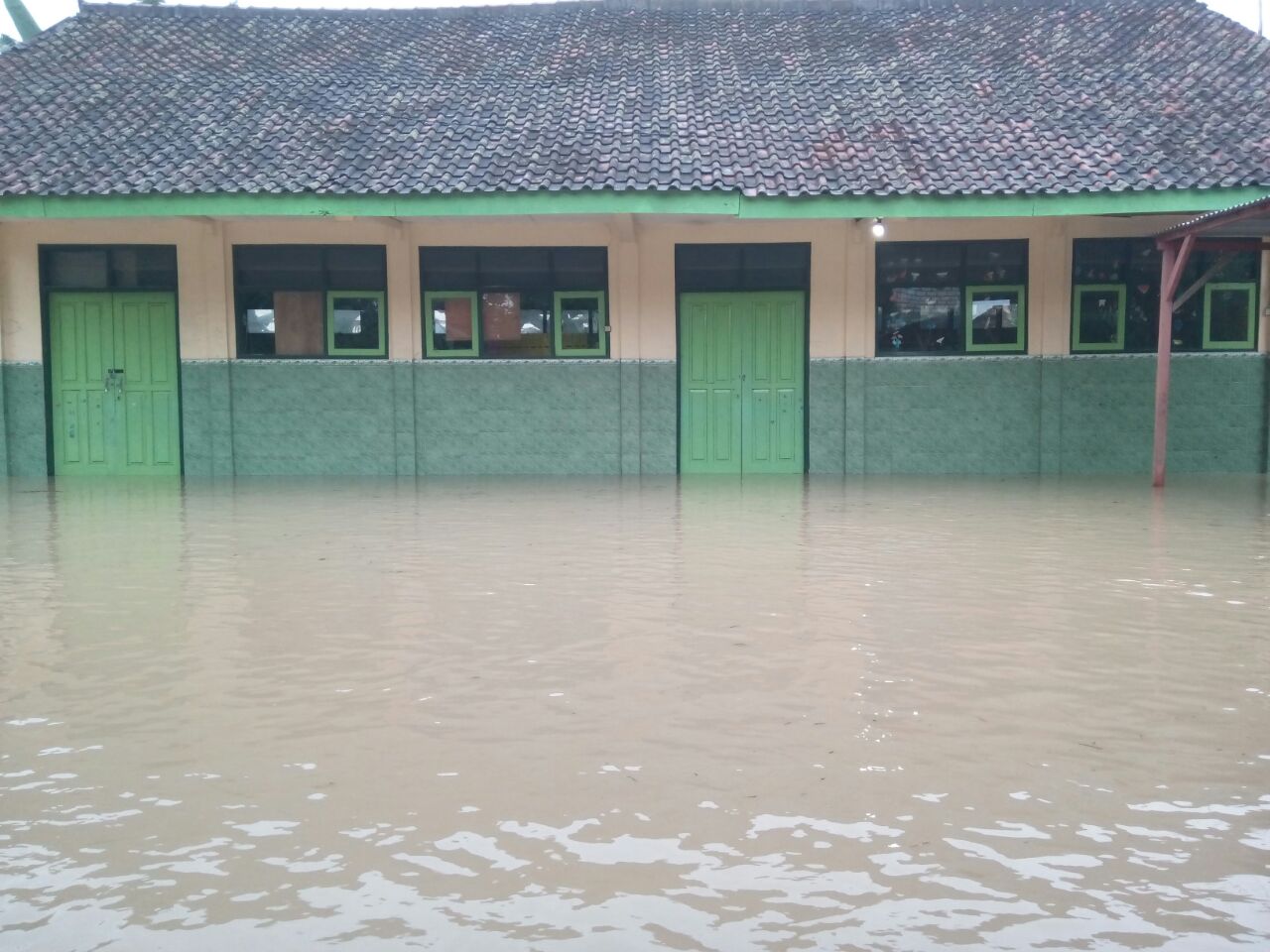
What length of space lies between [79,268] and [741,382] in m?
7.42

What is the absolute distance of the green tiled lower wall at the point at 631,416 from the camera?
1247 centimetres

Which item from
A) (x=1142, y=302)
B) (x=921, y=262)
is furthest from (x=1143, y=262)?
(x=921, y=262)

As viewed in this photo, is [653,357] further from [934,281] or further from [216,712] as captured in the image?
[216,712]

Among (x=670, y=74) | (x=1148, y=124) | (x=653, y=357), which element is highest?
(x=670, y=74)

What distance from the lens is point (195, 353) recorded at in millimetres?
12766

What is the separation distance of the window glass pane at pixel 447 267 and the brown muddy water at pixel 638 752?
6642 millimetres

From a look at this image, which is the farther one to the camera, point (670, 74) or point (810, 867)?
point (670, 74)

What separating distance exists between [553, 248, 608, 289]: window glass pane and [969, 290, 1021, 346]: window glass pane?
4.03m

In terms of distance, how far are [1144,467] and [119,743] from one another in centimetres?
→ 1156

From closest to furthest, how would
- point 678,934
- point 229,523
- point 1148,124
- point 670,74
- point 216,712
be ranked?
point 678,934 < point 216,712 < point 229,523 < point 1148,124 < point 670,74

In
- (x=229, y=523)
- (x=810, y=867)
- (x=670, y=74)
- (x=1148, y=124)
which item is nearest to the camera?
(x=810, y=867)

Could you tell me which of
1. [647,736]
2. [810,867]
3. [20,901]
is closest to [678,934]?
[810,867]

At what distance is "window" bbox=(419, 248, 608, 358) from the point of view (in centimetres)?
1273

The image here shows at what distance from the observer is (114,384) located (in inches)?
510
